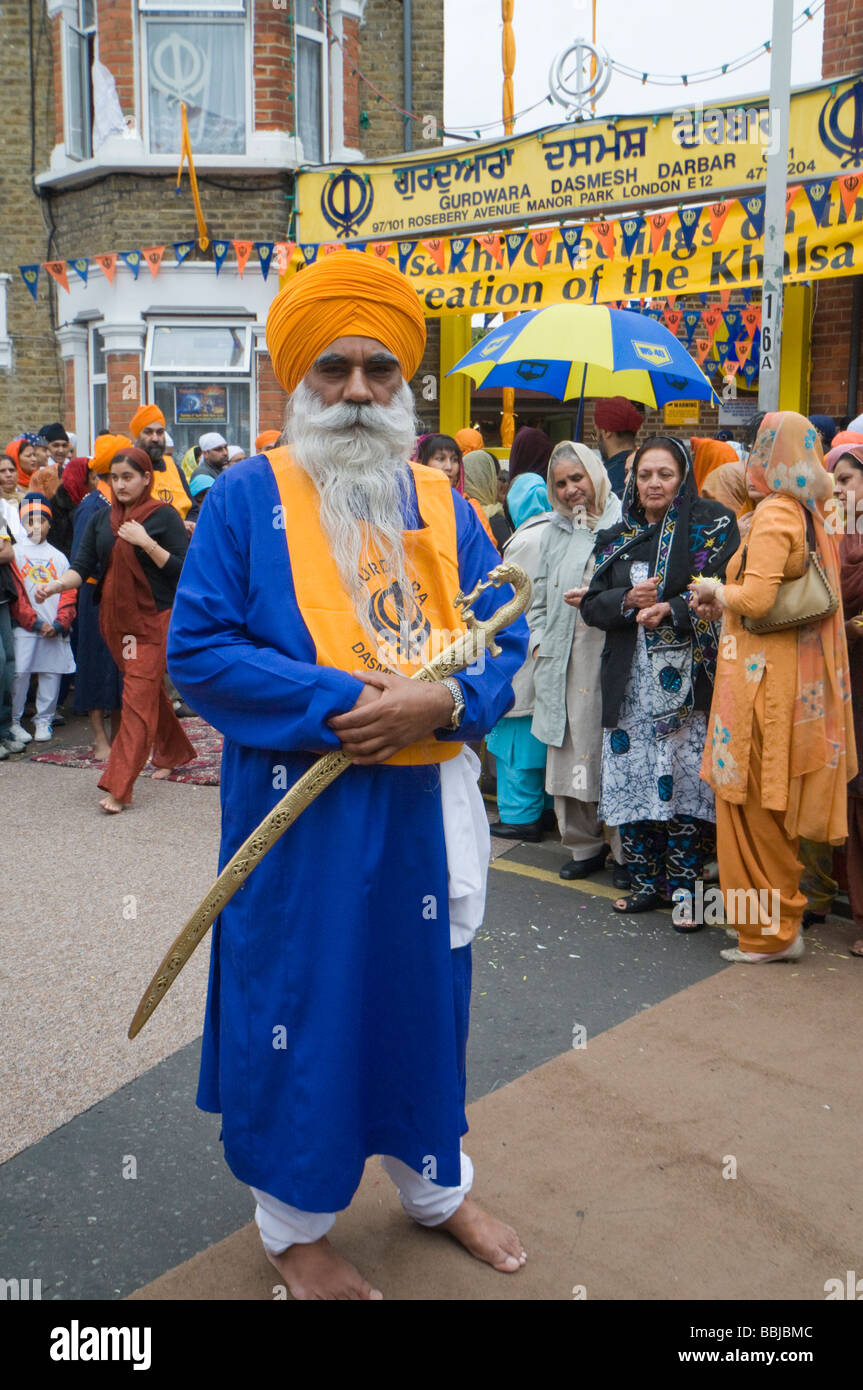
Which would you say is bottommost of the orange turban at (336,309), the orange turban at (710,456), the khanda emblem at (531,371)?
the orange turban at (710,456)

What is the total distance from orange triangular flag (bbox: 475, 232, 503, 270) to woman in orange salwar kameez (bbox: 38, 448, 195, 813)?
16.3 ft

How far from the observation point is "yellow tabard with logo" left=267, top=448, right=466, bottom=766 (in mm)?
2350

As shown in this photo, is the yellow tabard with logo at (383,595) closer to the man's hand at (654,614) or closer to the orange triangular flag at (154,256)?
the man's hand at (654,614)

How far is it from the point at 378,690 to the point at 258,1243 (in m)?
1.34

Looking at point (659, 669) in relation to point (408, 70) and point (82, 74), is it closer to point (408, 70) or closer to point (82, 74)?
point (408, 70)

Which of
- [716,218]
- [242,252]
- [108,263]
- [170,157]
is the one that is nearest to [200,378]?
[108,263]

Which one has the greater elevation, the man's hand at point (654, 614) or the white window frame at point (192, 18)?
the white window frame at point (192, 18)

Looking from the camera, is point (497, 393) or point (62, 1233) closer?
point (62, 1233)

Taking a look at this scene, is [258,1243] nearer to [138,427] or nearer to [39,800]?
[39,800]

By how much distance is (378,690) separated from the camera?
7.42 feet

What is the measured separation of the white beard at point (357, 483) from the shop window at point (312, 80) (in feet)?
36.1

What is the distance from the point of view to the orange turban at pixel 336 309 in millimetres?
2475

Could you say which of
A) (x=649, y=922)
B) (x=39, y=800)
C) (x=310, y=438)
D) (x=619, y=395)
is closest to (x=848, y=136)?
(x=619, y=395)

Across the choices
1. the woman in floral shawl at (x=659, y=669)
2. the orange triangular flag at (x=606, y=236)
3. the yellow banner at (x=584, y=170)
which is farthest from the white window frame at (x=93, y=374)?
the woman in floral shawl at (x=659, y=669)
